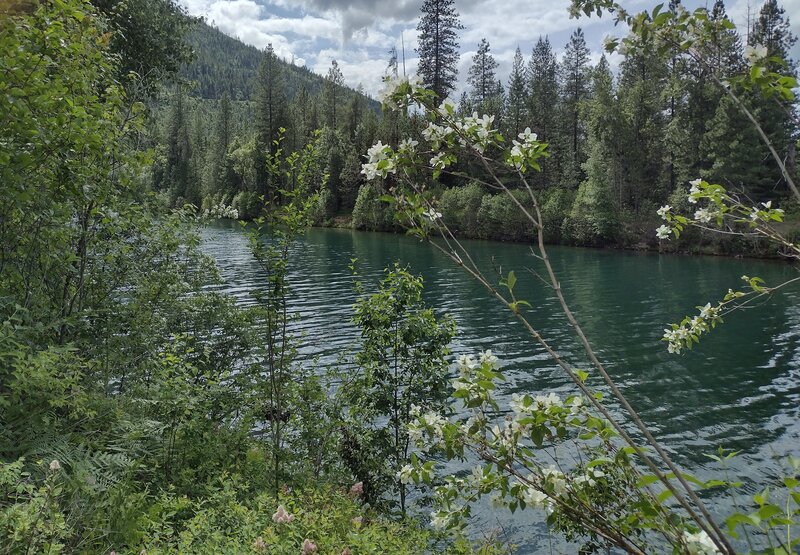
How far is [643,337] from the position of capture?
17375 mm

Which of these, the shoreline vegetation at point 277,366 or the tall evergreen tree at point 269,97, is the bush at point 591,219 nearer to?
the tall evergreen tree at point 269,97

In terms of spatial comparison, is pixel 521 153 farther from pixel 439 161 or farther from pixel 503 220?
pixel 503 220

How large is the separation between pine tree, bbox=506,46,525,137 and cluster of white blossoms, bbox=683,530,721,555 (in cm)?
6120

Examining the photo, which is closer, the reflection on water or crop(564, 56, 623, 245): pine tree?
the reflection on water

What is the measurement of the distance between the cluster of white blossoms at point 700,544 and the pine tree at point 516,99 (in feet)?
201

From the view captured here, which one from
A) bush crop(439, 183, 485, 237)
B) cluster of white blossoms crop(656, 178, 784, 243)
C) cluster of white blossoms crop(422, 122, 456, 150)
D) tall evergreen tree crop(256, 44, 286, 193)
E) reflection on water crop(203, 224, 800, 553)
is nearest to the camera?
cluster of white blossoms crop(422, 122, 456, 150)

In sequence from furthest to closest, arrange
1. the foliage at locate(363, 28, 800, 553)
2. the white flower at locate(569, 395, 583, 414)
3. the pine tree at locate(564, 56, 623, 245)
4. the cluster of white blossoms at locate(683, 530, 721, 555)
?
the pine tree at locate(564, 56, 623, 245) < the white flower at locate(569, 395, 583, 414) < the foliage at locate(363, 28, 800, 553) < the cluster of white blossoms at locate(683, 530, 721, 555)

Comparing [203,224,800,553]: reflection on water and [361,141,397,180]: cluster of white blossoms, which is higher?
[361,141,397,180]: cluster of white blossoms

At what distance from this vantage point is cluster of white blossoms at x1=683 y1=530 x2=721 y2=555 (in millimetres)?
1543

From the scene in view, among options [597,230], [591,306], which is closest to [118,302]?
[591,306]

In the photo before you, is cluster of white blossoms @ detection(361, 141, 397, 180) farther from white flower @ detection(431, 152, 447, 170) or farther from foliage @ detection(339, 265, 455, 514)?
foliage @ detection(339, 265, 455, 514)

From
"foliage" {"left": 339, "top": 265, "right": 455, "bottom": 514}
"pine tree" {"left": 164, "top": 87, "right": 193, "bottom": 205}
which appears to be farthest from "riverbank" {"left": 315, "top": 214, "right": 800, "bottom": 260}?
"pine tree" {"left": 164, "top": 87, "right": 193, "bottom": 205}

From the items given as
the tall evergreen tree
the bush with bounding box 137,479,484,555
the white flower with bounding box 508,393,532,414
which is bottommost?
the bush with bounding box 137,479,484,555

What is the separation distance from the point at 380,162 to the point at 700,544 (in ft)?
5.95
